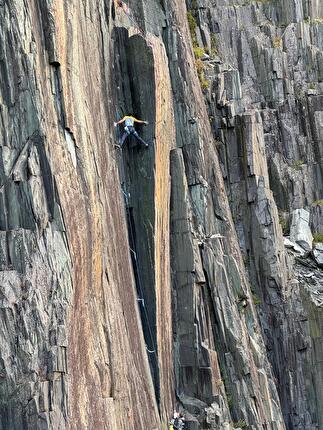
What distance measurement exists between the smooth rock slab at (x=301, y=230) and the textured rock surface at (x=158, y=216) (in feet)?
1.76

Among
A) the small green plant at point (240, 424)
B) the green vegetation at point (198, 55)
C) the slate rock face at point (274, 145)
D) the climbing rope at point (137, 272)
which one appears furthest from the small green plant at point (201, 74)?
the small green plant at point (240, 424)

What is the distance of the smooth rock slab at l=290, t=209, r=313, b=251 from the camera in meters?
47.9

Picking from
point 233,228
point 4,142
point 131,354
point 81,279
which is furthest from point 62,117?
point 233,228

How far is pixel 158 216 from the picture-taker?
117 feet

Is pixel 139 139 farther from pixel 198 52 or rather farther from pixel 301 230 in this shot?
pixel 301 230

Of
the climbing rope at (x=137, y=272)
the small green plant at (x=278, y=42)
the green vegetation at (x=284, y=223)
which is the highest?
the small green plant at (x=278, y=42)

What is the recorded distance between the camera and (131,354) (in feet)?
105

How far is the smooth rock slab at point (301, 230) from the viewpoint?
47875mm

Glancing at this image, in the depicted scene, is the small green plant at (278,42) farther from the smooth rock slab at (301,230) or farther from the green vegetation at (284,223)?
the green vegetation at (284,223)

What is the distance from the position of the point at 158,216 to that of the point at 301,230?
46.1ft

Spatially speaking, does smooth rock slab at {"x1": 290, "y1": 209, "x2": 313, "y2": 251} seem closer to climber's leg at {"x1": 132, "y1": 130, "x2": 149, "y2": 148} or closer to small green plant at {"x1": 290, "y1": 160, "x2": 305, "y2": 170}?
small green plant at {"x1": 290, "y1": 160, "x2": 305, "y2": 170}

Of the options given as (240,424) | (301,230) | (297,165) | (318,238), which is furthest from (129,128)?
(297,165)

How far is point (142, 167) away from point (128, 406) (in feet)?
27.0

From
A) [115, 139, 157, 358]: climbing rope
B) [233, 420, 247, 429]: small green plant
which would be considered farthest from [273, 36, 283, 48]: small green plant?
[233, 420, 247, 429]: small green plant
